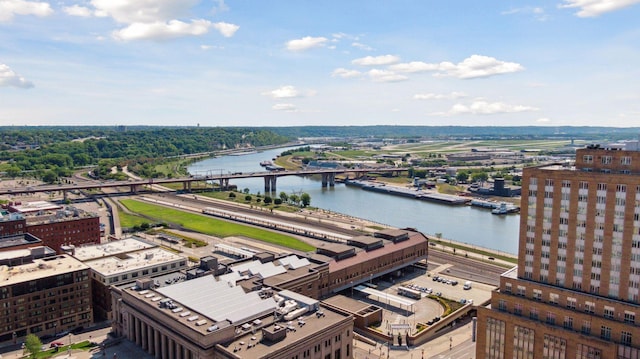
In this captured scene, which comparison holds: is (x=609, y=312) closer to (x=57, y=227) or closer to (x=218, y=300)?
(x=218, y=300)

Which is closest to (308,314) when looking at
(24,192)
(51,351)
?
(51,351)

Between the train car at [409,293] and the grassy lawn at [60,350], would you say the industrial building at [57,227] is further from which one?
the train car at [409,293]

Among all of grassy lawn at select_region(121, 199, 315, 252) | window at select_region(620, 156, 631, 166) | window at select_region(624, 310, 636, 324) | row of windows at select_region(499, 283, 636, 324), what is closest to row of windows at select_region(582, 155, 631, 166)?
window at select_region(620, 156, 631, 166)

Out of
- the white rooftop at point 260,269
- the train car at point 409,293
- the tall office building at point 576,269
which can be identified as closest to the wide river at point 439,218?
the train car at point 409,293

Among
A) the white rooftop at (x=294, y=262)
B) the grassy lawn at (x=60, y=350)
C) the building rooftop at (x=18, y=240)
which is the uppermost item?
the building rooftop at (x=18, y=240)

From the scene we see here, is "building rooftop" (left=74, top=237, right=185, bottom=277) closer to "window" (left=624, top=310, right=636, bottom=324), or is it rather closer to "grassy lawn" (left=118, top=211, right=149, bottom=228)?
"grassy lawn" (left=118, top=211, right=149, bottom=228)
